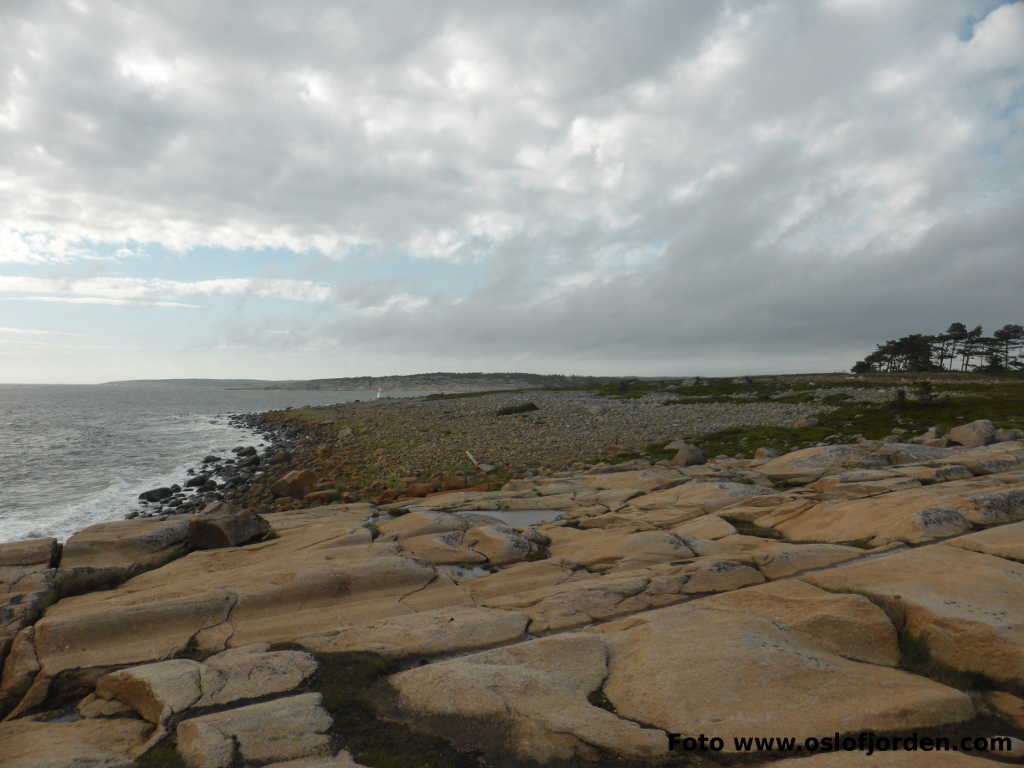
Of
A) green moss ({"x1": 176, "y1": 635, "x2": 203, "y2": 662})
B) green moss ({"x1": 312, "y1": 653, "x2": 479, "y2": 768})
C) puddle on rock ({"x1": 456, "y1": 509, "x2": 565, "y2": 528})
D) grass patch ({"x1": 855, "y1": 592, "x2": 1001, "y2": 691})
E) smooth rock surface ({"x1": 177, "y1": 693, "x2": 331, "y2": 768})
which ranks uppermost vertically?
grass patch ({"x1": 855, "y1": 592, "x2": 1001, "y2": 691})

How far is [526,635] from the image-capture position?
6133 millimetres

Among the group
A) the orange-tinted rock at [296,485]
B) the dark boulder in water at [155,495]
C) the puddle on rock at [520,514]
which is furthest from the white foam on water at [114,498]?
the puddle on rock at [520,514]

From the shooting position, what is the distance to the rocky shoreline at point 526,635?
14.1 ft

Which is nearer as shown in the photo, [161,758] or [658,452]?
[161,758]

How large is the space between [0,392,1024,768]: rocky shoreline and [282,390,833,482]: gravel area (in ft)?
41.2

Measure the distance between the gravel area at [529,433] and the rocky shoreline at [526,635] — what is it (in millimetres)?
12543

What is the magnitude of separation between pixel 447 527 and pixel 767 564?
5.92m

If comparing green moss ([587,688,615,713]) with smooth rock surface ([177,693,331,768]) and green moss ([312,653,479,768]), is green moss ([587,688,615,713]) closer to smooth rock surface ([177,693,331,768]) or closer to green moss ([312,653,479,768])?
green moss ([312,653,479,768])

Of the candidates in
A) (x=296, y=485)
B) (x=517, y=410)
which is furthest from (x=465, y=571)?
(x=517, y=410)

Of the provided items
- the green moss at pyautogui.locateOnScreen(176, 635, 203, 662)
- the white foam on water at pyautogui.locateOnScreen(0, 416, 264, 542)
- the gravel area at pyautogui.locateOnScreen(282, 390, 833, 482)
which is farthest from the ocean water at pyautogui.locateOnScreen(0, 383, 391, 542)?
the green moss at pyautogui.locateOnScreen(176, 635, 203, 662)

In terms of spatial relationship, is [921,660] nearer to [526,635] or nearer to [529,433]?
[526,635]

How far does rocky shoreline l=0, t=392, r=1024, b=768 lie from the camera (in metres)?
4.29

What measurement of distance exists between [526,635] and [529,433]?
26.9 meters

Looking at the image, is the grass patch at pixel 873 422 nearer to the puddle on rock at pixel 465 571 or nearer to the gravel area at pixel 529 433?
the gravel area at pixel 529 433
